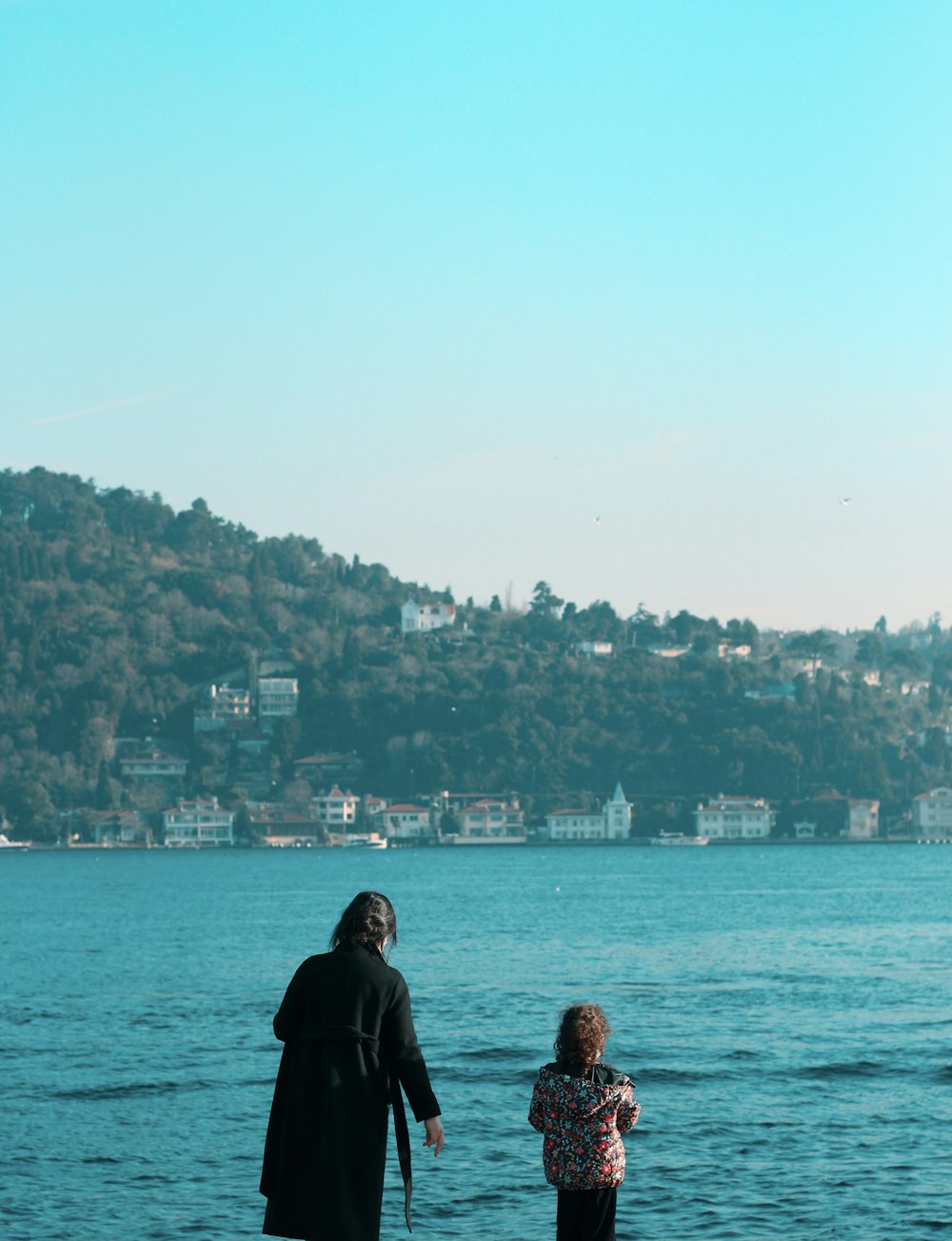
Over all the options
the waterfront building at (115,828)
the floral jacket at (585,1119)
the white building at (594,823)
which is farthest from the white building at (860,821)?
the floral jacket at (585,1119)

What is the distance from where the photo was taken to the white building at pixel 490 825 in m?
160

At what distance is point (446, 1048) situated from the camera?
26.9 metres

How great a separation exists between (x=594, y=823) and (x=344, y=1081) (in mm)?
155267

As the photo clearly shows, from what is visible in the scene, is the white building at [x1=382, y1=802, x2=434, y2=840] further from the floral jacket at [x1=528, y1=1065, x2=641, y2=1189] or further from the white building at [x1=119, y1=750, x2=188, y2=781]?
the floral jacket at [x1=528, y1=1065, x2=641, y2=1189]

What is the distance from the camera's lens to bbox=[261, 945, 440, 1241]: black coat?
603cm

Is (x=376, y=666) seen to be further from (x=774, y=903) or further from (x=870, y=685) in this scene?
(x=774, y=903)

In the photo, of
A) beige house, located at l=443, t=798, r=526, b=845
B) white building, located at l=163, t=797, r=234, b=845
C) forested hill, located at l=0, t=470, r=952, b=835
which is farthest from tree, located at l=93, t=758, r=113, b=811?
beige house, located at l=443, t=798, r=526, b=845

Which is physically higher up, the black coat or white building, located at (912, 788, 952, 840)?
the black coat

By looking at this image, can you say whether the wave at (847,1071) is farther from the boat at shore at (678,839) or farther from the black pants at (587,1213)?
the boat at shore at (678,839)

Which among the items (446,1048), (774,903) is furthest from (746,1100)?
(774,903)

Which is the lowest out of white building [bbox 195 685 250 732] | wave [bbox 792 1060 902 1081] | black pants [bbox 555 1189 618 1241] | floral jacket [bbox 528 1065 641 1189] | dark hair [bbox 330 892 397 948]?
wave [bbox 792 1060 902 1081]

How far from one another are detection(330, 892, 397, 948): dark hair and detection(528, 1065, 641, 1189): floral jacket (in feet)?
3.21

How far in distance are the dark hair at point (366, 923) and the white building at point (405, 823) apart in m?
157

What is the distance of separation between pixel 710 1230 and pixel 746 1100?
6.87m
